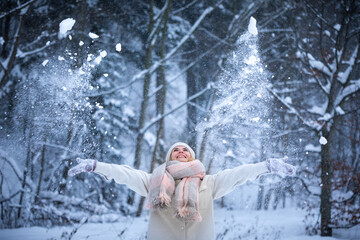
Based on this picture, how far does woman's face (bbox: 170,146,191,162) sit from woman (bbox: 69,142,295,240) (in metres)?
0.13

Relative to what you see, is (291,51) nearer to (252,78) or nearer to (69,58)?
(252,78)

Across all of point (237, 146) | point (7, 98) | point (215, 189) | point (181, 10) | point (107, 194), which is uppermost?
point (181, 10)

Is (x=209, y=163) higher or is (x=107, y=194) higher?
(x=209, y=163)

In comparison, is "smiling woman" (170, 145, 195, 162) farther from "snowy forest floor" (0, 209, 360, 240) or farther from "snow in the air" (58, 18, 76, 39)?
"snow in the air" (58, 18, 76, 39)

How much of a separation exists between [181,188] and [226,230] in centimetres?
278

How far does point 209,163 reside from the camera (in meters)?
7.91

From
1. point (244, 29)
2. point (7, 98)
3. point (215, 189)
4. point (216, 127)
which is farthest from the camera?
point (244, 29)

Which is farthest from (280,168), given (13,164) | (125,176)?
(13,164)

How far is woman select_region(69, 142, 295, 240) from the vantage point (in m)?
2.76

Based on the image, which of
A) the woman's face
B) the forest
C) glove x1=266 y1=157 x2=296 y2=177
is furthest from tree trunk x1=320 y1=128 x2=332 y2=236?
the woman's face

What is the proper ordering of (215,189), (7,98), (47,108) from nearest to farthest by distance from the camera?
(215,189) < (47,108) < (7,98)

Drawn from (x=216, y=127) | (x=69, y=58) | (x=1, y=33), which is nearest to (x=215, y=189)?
(x=216, y=127)

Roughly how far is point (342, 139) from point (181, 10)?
6.79m

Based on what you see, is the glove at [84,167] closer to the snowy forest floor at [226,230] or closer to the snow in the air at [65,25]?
the snowy forest floor at [226,230]
